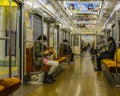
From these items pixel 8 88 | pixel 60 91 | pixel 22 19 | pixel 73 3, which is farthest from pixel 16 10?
pixel 73 3

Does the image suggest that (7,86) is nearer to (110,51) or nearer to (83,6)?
(110,51)

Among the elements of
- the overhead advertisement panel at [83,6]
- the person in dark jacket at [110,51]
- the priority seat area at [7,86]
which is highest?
the overhead advertisement panel at [83,6]

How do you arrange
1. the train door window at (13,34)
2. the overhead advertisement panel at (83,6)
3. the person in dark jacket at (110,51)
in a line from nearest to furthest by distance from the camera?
the train door window at (13,34), the person in dark jacket at (110,51), the overhead advertisement panel at (83,6)

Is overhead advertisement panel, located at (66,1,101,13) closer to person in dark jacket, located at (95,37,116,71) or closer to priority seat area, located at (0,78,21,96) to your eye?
person in dark jacket, located at (95,37,116,71)

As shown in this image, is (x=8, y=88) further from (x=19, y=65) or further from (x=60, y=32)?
(x=60, y=32)

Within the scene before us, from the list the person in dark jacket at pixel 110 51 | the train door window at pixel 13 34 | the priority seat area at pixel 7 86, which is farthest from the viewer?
the person in dark jacket at pixel 110 51

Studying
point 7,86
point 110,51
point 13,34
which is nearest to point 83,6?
point 110,51

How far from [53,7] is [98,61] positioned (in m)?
3.05

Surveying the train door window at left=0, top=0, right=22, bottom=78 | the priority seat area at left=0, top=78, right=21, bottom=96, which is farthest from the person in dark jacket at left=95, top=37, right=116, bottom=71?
the priority seat area at left=0, top=78, right=21, bottom=96

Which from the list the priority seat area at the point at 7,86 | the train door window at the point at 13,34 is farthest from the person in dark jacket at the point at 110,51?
the priority seat area at the point at 7,86

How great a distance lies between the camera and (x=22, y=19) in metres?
6.41

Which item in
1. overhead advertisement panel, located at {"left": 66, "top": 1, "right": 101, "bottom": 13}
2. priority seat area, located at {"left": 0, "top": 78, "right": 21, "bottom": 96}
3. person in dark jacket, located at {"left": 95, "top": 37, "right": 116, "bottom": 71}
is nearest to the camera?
priority seat area, located at {"left": 0, "top": 78, "right": 21, "bottom": 96}

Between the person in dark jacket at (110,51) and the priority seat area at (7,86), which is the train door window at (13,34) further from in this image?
the person in dark jacket at (110,51)

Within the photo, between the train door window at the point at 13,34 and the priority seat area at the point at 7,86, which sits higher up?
the train door window at the point at 13,34
